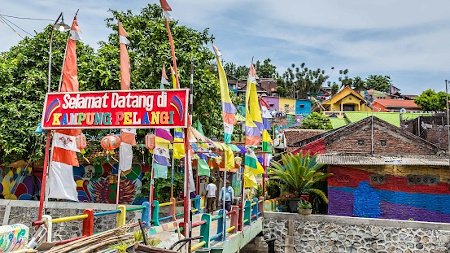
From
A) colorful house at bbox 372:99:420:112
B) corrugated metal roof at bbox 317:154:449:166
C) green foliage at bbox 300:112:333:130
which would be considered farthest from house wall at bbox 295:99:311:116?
corrugated metal roof at bbox 317:154:449:166

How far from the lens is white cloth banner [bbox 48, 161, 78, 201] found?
29.3 ft

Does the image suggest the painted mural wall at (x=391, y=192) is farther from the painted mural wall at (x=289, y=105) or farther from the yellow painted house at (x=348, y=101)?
the painted mural wall at (x=289, y=105)

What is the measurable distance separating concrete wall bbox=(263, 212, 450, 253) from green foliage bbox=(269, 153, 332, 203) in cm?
138

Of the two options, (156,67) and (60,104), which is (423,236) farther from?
(60,104)

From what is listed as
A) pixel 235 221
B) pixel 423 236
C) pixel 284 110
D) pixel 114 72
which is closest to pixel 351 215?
pixel 423 236

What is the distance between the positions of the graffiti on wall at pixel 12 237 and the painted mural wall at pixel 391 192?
16228mm

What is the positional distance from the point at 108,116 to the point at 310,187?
13.3 m

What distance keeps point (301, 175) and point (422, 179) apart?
5230 millimetres

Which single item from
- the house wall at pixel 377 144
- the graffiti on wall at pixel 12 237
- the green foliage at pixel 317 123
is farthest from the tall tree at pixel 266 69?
the graffiti on wall at pixel 12 237

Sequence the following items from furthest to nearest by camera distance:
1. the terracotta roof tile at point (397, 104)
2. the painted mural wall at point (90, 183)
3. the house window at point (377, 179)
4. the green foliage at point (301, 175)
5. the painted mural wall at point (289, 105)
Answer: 1. the painted mural wall at point (289, 105)
2. the terracotta roof tile at point (397, 104)
3. the painted mural wall at point (90, 183)
4. the house window at point (377, 179)
5. the green foliage at point (301, 175)

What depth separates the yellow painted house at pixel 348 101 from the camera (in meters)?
53.3

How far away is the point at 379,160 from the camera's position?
19734 mm

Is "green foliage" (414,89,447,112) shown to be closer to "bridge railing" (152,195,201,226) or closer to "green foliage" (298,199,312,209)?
"green foliage" (298,199,312,209)

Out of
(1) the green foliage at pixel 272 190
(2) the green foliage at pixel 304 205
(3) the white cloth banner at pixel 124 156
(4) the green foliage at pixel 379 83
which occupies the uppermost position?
(4) the green foliage at pixel 379 83
